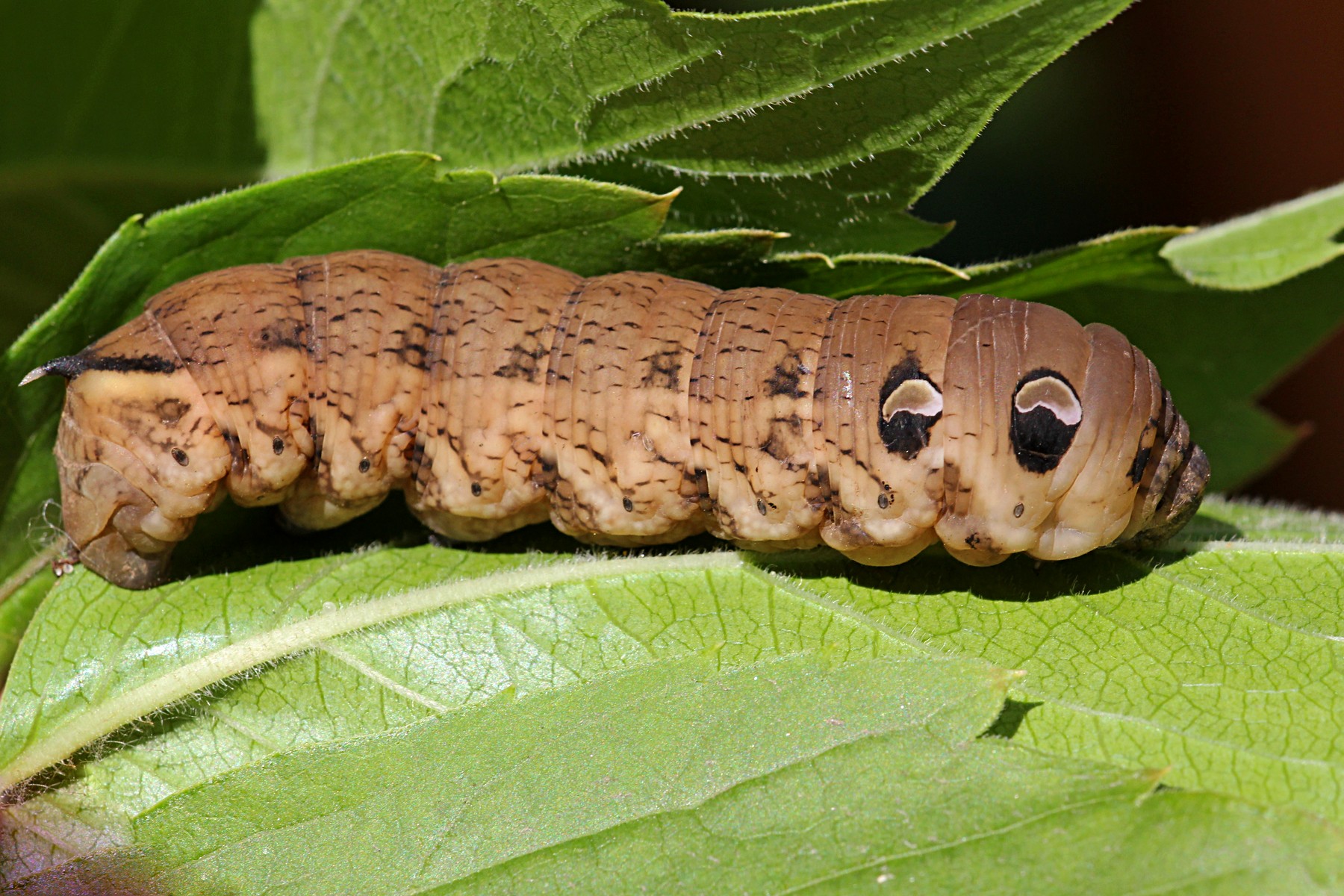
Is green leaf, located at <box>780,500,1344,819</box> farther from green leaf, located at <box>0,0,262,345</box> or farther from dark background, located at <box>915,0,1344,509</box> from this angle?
dark background, located at <box>915,0,1344,509</box>

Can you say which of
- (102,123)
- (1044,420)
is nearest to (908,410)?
(1044,420)

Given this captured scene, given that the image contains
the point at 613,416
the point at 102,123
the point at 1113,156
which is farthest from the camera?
the point at 1113,156

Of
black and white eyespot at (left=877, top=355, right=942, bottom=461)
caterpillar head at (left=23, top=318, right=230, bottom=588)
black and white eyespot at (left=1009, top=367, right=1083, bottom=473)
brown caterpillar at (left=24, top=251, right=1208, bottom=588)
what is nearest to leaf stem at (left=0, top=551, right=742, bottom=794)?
brown caterpillar at (left=24, top=251, right=1208, bottom=588)

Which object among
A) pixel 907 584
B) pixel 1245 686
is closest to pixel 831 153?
pixel 907 584

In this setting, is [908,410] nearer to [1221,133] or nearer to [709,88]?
[709,88]

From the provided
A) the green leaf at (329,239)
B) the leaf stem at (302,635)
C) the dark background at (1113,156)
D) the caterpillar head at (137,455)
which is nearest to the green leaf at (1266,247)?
the dark background at (1113,156)

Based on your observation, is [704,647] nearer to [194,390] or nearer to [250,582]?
[250,582]

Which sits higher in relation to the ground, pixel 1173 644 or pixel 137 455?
pixel 137 455
